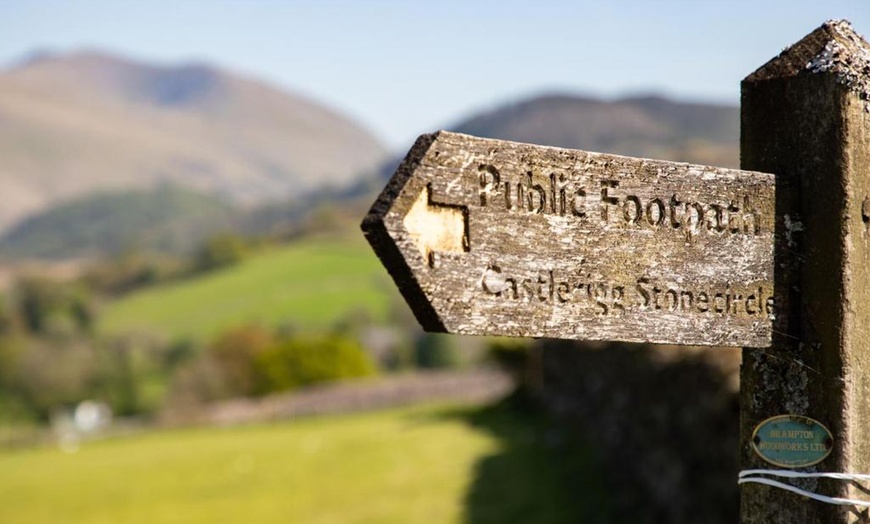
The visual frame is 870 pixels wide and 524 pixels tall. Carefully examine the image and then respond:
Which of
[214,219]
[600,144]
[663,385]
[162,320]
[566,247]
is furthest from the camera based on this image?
[214,219]

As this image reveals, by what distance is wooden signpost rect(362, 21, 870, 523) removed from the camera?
7.31ft

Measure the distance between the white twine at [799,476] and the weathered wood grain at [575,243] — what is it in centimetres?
33

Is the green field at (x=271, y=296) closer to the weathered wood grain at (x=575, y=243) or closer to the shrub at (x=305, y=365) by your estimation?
the shrub at (x=305, y=365)

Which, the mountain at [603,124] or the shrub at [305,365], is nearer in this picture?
the mountain at [603,124]

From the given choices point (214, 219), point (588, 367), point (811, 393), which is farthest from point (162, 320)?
point (214, 219)

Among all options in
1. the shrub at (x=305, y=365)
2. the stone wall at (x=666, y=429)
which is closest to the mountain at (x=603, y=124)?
the stone wall at (x=666, y=429)

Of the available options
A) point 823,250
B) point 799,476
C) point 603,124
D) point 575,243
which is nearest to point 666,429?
point 799,476

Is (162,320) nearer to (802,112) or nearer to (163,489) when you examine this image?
(163,489)

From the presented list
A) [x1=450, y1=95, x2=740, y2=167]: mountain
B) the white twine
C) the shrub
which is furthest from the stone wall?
the shrub

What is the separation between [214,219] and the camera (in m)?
194

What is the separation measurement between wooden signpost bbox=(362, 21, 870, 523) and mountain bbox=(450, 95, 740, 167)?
670 inches

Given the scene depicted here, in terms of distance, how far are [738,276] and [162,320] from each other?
77157mm

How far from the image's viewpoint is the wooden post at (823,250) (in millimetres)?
2582

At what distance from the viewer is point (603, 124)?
23.4 metres
